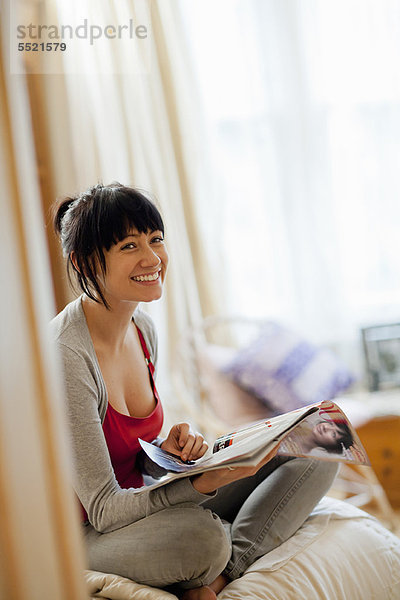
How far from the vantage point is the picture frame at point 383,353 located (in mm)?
2969

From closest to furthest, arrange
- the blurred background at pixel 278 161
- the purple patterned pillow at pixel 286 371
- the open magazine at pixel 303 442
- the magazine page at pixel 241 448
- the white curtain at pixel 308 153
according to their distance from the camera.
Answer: the magazine page at pixel 241 448 → the open magazine at pixel 303 442 → the purple patterned pillow at pixel 286 371 → the blurred background at pixel 278 161 → the white curtain at pixel 308 153

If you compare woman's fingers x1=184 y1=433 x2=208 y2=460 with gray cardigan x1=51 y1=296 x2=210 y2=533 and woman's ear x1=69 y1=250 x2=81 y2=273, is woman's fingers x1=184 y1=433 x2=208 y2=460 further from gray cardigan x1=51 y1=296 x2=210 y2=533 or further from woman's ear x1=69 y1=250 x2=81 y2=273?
woman's ear x1=69 y1=250 x2=81 y2=273

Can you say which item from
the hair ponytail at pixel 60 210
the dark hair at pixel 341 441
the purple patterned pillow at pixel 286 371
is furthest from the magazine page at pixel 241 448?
the purple patterned pillow at pixel 286 371

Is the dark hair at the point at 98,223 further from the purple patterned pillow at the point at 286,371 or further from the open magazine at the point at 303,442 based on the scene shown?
the purple patterned pillow at the point at 286,371

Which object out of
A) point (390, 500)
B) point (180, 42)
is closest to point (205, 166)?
point (180, 42)

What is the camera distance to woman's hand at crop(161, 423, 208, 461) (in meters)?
1.27

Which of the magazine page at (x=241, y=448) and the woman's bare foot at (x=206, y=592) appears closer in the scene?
the magazine page at (x=241, y=448)

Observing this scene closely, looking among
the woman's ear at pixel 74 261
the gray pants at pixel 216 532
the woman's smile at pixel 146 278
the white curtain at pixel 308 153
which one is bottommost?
the gray pants at pixel 216 532

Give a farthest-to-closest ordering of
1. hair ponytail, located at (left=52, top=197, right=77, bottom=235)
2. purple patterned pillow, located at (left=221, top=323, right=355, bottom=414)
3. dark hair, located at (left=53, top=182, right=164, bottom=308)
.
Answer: purple patterned pillow, located at (left=221, top=323, right=355, bottom=414)
hair ponytail, located at (left=52, top=197, right=77, bottom=235)
dark hair, located at (left=53, top=182, right=164, bottom=308)

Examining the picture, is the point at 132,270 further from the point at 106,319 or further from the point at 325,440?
the point at 325,440

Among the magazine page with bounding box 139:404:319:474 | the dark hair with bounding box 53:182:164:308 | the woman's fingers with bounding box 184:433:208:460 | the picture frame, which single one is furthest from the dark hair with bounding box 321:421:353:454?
the picture frame

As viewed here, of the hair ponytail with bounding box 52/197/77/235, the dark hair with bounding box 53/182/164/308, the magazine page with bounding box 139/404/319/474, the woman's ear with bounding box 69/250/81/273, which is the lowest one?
the magazine page with bounding box 139/404/319/474

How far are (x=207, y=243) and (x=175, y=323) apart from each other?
42cm

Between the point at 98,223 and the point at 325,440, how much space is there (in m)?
0.59
